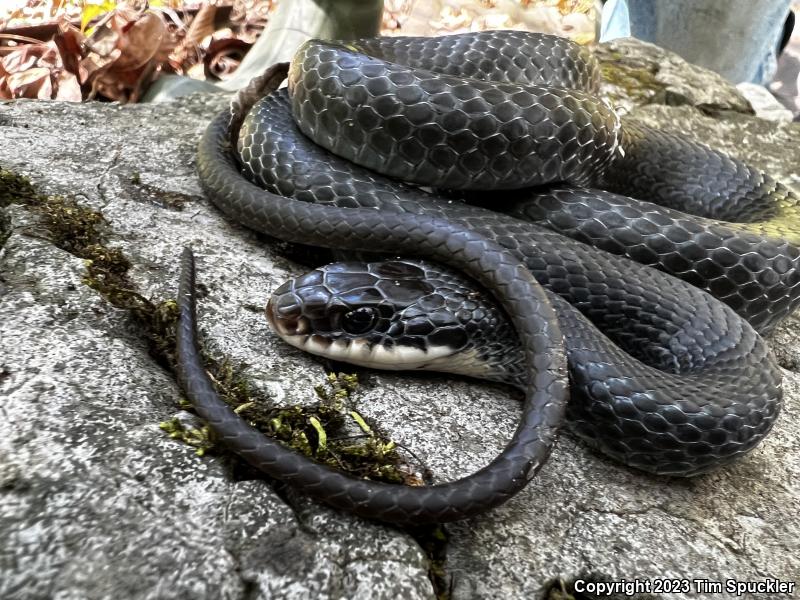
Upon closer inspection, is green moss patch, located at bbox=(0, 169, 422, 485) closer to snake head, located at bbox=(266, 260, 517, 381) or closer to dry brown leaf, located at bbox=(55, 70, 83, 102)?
snake head, located at bbox=(266, 260, 517, 381)

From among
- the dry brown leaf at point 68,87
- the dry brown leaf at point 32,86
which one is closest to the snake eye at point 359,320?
the dry brown leaf at point 68,87

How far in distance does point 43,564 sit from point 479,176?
2.41 meters

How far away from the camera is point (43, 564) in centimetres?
162

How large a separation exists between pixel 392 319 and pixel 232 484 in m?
1.01

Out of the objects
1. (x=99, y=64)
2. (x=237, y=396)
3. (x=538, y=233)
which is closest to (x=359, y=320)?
(x=237, y=396)

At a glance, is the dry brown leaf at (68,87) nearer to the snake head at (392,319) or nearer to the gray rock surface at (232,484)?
the gray rock surface at (232,484)

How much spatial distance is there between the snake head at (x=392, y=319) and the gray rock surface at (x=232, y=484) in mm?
105

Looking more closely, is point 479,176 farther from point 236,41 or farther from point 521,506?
point 236,41

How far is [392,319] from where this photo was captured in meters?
2.76

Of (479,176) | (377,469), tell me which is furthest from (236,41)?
(377,469)

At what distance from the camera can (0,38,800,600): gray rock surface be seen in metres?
1.74

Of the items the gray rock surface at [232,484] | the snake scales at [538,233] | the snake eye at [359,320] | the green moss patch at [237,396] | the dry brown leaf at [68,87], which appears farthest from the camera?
the dry brown leaf at [68,87]

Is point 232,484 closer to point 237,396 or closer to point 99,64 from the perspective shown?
point 237,396

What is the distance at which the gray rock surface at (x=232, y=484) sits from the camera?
174 cm
